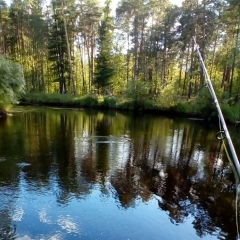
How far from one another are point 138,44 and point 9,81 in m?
22.5

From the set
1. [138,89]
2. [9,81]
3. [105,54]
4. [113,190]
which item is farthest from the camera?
[105,54]

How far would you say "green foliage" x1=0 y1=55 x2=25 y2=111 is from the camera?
23375 mm

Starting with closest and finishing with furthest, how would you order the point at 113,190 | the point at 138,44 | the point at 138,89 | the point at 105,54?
the point at 113,190
the point at 138,89
the point at 138,44
the point at 105,54

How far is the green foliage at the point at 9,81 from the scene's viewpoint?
23.4 meters

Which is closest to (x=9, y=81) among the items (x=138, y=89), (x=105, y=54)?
(x=138, y=89)

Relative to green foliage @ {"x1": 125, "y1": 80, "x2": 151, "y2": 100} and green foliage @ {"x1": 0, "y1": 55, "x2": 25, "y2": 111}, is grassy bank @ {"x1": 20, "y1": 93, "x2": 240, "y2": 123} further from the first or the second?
green foliage @ {"x1": 0, "y1": 55, "x2": 25, "y2": 111}

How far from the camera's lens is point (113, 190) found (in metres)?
9.28

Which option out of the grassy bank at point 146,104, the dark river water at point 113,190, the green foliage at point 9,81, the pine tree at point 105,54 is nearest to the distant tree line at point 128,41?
the pine tree at point 105,54

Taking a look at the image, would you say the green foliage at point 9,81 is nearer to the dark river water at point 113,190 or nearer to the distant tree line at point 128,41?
the dark river water at point 113,190

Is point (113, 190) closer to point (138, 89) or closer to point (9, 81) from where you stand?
point (9, 81)

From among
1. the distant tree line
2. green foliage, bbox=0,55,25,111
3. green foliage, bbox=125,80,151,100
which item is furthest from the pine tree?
green foliage, bbox=0,55,25,111

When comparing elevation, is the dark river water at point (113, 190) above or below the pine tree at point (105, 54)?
below

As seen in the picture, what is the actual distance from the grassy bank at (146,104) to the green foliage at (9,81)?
45.3 ft

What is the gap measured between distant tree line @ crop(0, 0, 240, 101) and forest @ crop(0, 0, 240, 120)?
0.11m
